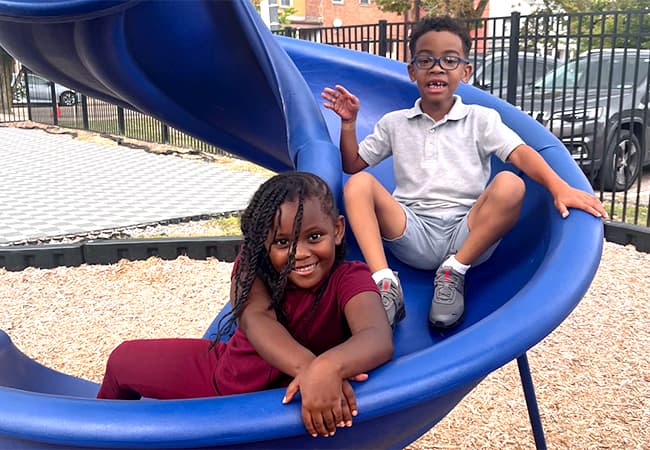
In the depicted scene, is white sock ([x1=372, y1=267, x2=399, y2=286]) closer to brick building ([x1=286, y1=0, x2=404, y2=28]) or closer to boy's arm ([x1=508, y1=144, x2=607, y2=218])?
boy's arm ([x1=508, y1=144, x2=607, y2=218])

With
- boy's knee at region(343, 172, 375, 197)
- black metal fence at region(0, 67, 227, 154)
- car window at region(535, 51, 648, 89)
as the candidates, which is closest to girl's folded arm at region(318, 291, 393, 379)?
boy's knee at region(343, 172, 375, 197)

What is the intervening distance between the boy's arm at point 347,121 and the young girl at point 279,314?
0.85m

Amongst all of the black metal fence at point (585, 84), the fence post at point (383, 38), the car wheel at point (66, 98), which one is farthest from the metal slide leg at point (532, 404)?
the car wheel at point (66, 98)

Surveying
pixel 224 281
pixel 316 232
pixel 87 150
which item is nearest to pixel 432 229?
pixel 316 232

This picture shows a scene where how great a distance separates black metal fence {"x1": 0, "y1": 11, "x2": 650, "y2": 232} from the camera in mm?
5090

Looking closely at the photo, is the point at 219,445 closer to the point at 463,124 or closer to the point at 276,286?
the point at 276,286

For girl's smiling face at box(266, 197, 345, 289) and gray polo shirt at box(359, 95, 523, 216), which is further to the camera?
gray polo shirt at box(359, 95, 523, 216)

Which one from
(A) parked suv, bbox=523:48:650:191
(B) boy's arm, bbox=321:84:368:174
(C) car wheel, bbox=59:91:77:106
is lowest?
(C) car wheel, bbox=59:91:77:106

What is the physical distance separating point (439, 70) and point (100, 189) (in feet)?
20.8

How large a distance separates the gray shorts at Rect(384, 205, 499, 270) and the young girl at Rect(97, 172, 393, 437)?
1.99 ft

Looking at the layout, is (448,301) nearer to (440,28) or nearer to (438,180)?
(438,180)

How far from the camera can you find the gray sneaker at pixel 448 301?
183 cm

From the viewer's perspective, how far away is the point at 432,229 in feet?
6.75

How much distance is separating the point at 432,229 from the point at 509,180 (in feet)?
1.07
